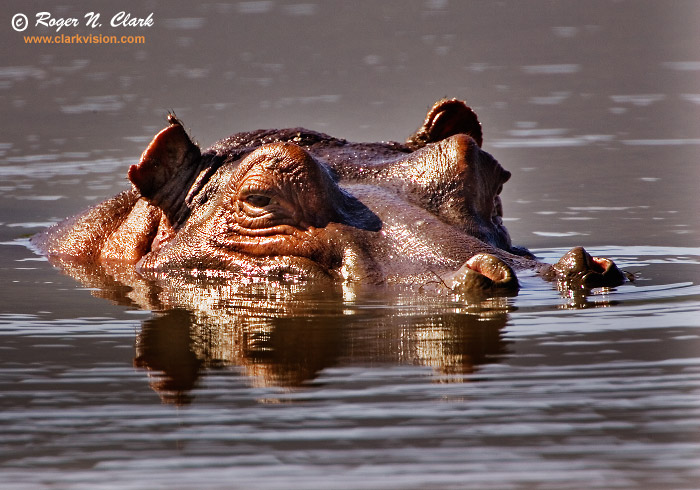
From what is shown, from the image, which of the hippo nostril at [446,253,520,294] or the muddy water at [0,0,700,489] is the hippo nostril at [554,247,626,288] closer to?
the muddy water at [0,0,700,489]

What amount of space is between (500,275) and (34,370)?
246 cm

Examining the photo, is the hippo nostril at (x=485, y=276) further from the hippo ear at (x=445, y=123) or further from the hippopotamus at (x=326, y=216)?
the hippo ear at (x=445, y=123)

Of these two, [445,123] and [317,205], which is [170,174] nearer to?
[317,205]

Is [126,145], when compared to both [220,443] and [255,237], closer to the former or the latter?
[255,237]

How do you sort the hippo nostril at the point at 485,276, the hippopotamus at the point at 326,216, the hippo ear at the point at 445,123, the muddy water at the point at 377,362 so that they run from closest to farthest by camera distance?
the muddy water at the point at 377,362 < the hippo nostril at the point at 485,276 < the hippopotamus at the point at 326,216 < the hippo ear at the point at 445,123

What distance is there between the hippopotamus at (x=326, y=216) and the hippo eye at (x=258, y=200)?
10 millimetres

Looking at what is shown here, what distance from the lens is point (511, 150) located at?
16188mm

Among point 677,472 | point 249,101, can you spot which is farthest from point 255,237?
point 249,101

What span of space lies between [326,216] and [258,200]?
0.47 m

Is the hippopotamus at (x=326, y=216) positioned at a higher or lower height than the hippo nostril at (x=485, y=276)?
higher

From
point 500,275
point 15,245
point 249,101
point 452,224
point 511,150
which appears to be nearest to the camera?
point 500,275

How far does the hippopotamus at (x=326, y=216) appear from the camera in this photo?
7547 mm

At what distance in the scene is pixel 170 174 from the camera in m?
8.64

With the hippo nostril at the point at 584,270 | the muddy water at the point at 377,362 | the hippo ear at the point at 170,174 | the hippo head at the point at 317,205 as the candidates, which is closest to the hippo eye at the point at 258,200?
the hippo head at the point at 317,205
